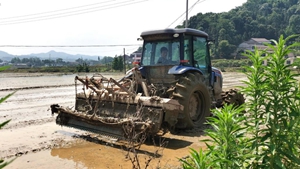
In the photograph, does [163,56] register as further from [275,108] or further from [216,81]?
[275,108]

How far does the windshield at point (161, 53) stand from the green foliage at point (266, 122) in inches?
191

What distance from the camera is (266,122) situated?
2.67 m

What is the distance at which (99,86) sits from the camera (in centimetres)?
725

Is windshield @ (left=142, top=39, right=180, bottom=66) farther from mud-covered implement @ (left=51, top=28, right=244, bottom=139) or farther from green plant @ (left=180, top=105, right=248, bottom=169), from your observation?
green plant @ (left=180, top=105, right=248, bottom=169)

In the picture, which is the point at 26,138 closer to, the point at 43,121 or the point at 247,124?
the point at 43,121

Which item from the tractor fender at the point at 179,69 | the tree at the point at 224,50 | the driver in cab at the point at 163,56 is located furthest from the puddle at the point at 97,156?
the tree at the point at 224,50

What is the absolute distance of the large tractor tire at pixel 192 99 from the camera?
676 centimetres

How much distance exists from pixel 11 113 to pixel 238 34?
95315 millimetres

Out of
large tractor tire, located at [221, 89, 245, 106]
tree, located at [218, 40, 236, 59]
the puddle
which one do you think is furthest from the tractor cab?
tree, located at [218, 40, 236, 59]

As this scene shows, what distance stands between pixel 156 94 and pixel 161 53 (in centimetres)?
115

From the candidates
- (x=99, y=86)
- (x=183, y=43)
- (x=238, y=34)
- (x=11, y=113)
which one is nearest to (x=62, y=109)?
(x=99, y=86)

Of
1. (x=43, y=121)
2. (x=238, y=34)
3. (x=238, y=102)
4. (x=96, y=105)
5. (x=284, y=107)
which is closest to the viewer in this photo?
(x=284, y=107)

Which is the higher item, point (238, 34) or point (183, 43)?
point (238, 34)

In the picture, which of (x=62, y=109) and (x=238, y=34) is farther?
(x=238, y=34)
